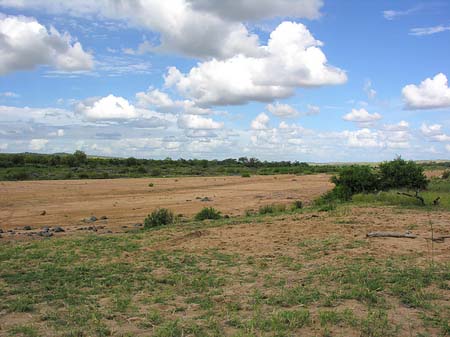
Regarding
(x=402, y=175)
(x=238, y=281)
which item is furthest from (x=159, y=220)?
(x=402, y=175)

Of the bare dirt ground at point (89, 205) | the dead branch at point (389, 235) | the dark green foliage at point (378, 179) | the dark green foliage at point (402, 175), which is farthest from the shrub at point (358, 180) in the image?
the dead branch at point (389, 235)

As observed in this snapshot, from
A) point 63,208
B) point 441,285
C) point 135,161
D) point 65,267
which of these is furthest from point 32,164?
point 441,285

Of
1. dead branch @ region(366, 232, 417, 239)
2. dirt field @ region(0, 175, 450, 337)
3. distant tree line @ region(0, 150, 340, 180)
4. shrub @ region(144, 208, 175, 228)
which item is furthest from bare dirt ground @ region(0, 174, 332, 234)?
distant tree line @ region(0, 150, 340, 180)

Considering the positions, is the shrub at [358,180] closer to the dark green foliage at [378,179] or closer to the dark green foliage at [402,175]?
the dark green foliage at [378,179]

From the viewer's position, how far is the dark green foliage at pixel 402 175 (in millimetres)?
24438

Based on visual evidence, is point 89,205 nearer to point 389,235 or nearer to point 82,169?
point 389,235

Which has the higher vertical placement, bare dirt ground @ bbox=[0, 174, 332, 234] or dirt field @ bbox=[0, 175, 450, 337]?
dirt field @ bbox=[0, 175, 450, 337]

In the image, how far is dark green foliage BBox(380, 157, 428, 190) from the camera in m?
24.4

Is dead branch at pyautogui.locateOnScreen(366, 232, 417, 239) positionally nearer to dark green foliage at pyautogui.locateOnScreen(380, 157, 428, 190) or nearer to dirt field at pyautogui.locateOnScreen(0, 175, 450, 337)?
dirt field at pyautogui.locateOnScreen(0, 175, 450, 337)

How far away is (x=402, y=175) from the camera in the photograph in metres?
24.7

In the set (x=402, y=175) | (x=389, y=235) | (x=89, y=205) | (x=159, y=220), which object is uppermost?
(x=402, y=175)

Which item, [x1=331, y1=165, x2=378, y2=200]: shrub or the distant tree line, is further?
the distant tree line

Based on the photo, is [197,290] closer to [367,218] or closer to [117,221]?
[367,218]

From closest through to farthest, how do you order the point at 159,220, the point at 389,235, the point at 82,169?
the point at 389,235, the point at 159,220, the point at 82,169
